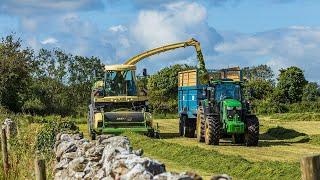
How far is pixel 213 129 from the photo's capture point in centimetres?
2341

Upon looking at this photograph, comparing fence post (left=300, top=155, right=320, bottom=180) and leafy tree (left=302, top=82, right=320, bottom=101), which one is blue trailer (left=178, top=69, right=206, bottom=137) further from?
leafy tree (left=302, top=82, right=320, bottom=101)

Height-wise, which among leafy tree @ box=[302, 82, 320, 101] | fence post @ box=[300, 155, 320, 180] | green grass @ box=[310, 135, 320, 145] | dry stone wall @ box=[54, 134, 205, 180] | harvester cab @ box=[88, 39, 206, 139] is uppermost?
leafy tree @ box=[302, 82, 320, 101]

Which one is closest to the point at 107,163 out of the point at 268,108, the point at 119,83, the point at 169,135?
the point at 119,83

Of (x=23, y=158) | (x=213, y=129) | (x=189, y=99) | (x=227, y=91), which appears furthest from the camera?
(x=189, y=99)

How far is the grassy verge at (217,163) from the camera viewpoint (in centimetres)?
1435

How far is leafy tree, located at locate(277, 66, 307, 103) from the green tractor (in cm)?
4431

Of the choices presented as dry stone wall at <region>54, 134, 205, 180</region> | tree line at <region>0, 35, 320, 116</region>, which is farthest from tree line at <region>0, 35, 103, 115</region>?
dry stone wall at <region>54, 134, 205, 180</region>

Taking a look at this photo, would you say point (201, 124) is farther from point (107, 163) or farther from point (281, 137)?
point (107, 163)

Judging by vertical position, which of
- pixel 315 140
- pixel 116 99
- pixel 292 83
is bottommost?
pixel 315 140

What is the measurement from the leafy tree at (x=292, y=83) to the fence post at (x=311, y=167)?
63.3 meters

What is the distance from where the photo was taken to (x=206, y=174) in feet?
49.8

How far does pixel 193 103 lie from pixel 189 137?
5.87 ft

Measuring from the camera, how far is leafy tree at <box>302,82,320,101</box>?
7075cm

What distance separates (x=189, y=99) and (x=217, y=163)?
449 inches
